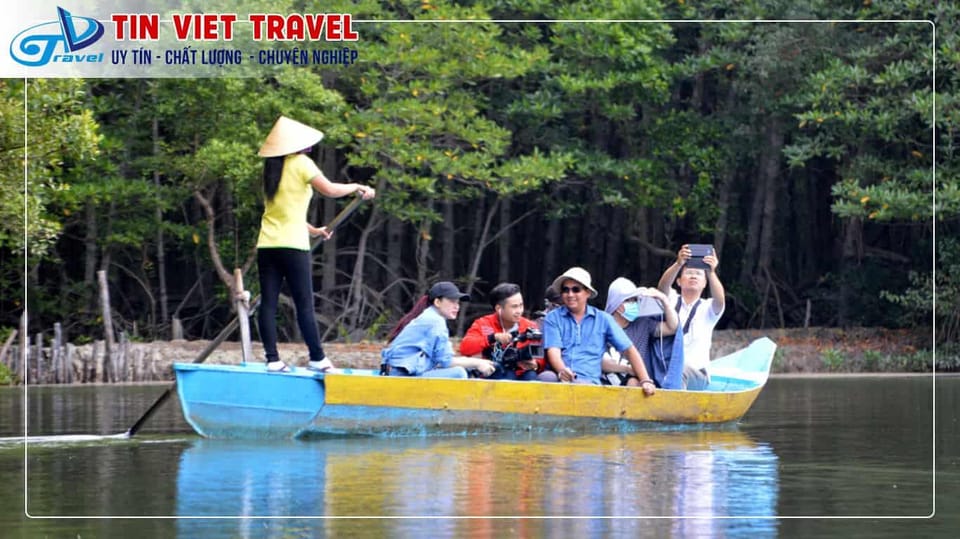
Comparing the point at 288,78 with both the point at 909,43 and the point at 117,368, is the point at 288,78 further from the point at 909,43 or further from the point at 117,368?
the point at 909,43

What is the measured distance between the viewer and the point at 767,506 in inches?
270

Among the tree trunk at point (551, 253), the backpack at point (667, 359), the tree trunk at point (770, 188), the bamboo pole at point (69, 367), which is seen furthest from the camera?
the tree trunk at point (551, 253)

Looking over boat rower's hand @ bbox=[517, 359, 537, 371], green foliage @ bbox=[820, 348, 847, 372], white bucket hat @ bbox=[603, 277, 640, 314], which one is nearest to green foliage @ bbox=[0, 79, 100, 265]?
boat rower's hand @ bbox=[517, 359, 537, 371]

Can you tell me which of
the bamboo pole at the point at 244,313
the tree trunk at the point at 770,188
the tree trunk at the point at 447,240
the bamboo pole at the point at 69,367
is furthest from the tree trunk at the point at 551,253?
the bamboo pole at the point at 244,313

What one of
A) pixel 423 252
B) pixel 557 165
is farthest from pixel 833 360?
pixel 423 252

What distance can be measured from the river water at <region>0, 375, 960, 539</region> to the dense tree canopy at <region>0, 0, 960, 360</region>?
6003 mm

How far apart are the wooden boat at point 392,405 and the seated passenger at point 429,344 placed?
0.15 m

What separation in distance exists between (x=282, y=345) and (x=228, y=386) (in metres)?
8.92

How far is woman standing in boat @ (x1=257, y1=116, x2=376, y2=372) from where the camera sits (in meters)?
8.77

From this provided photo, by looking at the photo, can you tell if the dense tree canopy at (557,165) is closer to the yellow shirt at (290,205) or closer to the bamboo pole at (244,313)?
the bamboo pole at (244,313)

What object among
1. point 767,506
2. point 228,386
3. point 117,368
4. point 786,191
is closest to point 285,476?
point 228,386

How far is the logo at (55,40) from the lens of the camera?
13953mm

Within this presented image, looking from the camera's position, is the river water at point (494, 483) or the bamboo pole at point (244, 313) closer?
the river water at point (494, 483)

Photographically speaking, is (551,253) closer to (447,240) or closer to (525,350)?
(447,240)
